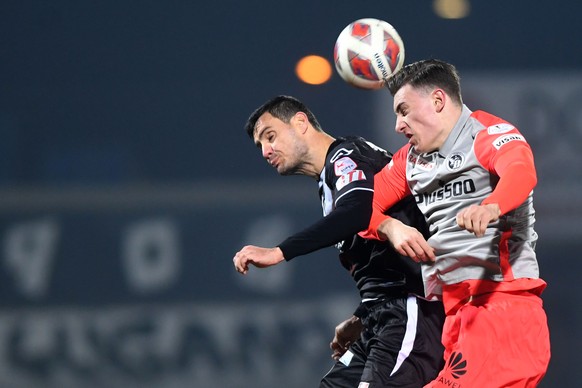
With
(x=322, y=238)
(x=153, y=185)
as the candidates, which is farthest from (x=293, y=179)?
(x=322, y=238)

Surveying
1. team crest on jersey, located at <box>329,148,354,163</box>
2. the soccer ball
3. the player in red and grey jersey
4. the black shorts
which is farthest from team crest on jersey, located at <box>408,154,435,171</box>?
the soccer ball

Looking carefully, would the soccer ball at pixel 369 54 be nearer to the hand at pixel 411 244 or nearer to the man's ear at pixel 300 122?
the man's ear at pixel 300 122

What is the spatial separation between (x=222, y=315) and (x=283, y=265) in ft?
1.36

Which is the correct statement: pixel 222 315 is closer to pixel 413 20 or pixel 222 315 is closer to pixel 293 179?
pixel 293 179

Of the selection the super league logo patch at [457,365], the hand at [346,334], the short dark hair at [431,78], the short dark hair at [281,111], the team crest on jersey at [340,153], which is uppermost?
the short dark hair at [281,111]

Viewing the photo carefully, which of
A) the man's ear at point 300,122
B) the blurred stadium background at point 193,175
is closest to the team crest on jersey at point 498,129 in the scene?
the man's ear at point 300,122

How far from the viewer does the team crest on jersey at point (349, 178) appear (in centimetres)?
244

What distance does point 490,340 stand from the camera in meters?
2.01

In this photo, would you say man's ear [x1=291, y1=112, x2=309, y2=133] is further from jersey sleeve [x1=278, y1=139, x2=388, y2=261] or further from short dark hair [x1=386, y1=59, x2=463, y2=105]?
short dark hair [x1=386, y1=59, x2=463, y2=105]

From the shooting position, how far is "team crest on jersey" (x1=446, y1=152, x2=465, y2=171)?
214 centimetres

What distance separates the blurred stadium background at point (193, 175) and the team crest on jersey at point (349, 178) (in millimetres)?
2079

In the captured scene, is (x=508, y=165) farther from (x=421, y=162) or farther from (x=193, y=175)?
(x=193, y=175)

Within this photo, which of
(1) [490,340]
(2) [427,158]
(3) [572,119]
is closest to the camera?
(1) [490,340]

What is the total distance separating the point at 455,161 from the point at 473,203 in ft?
0.38
